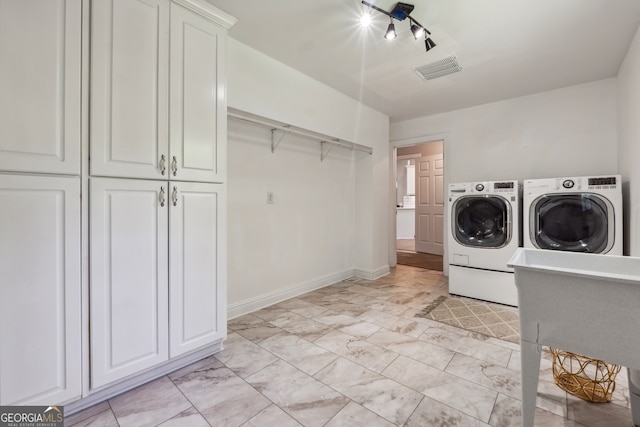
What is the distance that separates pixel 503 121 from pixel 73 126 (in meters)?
4.28

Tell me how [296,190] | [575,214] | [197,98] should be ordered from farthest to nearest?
[296,190]
[575,214]
[197,98]

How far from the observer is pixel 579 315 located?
109 centimetres

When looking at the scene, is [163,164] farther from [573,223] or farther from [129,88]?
[573,223]

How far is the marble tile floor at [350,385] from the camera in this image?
1399 mm

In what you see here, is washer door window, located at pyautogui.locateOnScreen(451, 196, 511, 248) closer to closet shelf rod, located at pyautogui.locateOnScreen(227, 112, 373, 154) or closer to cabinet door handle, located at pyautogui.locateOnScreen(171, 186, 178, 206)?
closet shelf rod, located at pyautogui.locateOnScreen(227, 112, 373, 154)

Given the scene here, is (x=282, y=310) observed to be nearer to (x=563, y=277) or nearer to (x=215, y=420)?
(x=215, y=420)

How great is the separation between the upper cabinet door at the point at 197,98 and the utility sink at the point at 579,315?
184 cm

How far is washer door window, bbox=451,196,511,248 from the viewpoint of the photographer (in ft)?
9.54

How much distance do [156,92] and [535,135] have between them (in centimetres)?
399

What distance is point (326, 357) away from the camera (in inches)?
77.2

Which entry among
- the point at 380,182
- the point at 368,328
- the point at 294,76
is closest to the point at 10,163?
the point at 294,76

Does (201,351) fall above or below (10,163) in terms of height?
below

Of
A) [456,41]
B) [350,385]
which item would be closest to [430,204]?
[456,41]

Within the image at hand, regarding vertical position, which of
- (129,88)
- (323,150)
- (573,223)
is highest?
(323,150)
